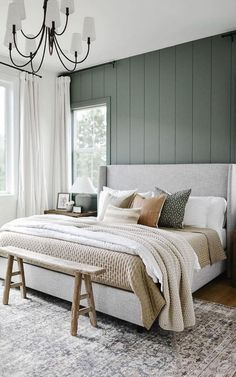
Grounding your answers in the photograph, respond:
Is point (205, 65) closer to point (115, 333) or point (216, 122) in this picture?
point (216, 122)

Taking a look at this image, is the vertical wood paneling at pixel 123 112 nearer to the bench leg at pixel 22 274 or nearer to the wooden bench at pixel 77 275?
the bench leg at pixel 22 274

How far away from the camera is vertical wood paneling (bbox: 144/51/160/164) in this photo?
4.64m

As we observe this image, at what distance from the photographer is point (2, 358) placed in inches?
85.4

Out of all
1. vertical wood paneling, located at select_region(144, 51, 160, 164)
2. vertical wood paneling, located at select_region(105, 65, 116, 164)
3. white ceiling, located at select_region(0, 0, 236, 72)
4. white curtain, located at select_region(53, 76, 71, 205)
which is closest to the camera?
white ceiling, located at select_region(0, 0, 236, 72)

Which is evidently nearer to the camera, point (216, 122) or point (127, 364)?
point (127, 364)

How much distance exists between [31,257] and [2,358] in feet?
2.74

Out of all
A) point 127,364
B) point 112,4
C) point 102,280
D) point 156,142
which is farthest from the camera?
point 156,142

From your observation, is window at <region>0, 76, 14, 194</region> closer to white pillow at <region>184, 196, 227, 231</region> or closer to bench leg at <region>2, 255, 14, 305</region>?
bench leg at <region>2, 255, 14, 305</region>

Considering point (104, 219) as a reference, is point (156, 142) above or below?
above

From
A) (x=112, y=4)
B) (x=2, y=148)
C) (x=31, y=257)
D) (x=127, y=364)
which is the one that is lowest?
(x=127, y=364)

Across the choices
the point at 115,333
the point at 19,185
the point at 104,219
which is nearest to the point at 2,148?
the point at 19,185

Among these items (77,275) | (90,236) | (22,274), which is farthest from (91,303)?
(22,274)

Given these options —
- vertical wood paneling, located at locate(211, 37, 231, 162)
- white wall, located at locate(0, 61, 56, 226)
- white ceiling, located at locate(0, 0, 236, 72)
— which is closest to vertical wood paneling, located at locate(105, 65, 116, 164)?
white ceiling, located at locate(0, 0, 236, 72)

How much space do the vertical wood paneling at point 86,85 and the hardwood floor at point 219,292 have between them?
129 inches
